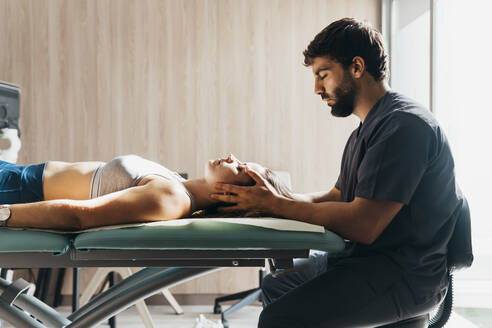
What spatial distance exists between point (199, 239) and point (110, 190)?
0.51 m

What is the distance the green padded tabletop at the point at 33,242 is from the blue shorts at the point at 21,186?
2.05ft

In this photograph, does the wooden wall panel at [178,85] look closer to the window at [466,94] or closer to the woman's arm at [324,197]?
the window at [466,94]

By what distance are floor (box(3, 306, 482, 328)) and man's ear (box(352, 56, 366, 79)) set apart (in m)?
1.85

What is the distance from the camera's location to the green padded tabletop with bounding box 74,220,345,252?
39.3 inches

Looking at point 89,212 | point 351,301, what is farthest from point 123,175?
point 351,301

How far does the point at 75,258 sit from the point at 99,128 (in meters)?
2.37

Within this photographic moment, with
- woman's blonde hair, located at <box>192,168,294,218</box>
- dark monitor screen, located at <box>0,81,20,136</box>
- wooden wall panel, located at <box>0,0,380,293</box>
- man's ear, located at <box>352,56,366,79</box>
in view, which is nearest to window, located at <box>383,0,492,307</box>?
wooden wall panel, located at <box>0,0,380,293</box>

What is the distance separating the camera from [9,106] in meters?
2.70

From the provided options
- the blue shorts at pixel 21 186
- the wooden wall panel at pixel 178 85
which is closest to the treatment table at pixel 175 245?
the blue shorts at pixel 21 186

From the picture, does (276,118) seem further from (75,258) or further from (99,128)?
(75,258)

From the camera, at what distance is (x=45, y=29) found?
3.28 m

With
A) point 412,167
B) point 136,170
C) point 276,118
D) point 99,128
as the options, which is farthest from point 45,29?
point 412,167

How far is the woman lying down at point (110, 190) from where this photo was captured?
1.07 m

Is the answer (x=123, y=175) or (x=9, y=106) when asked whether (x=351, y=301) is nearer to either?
(x=123, y=175)
